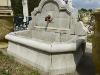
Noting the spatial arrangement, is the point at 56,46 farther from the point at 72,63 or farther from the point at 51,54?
the point at 72,63

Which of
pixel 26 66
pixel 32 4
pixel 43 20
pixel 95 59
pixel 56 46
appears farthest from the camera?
pixel 32 4

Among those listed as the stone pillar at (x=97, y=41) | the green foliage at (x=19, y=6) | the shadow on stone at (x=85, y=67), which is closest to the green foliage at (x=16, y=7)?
the green foliage at (x=19, y=6)

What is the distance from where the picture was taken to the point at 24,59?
6.88 metres

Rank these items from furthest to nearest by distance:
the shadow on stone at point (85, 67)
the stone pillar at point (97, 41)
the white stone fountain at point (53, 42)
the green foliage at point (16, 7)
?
the green foliage at point (16, 7) < the shadow on stone at point (85, 67) < the white stone fountain at point (53, 42) < the stone pillar at point (97, 41)

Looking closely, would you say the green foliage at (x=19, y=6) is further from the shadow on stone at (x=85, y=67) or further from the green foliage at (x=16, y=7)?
the shadow on stone at (x=85, y=67)

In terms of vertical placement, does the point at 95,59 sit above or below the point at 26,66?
above

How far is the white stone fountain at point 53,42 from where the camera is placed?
5871 mm

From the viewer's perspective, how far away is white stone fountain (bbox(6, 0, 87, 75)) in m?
5.87

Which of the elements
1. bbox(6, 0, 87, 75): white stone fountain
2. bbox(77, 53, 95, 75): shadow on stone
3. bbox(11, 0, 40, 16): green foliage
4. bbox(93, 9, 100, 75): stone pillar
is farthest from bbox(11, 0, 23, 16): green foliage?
bbox(93, 9, 100, 75): stone pillar

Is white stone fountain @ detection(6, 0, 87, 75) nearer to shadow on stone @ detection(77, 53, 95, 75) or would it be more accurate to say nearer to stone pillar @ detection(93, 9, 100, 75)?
shadow on stone @ detection(77, 53, 95, 75)

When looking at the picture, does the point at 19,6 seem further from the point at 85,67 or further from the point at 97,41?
the point at 97,41

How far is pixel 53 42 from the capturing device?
6133 mm

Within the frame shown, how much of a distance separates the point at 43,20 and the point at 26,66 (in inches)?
95.0

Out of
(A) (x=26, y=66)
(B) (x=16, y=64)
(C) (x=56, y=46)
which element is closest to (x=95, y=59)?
(C) (x=56, y=46)
